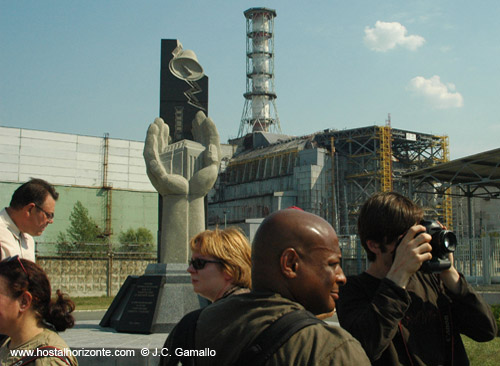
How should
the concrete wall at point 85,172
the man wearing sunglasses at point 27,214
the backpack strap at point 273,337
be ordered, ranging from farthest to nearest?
the concrete wall at point 85,172 → the man wearing sunglasses at point 27,214 → the backpack strap at point 273,337

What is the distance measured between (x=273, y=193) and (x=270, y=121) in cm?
1976

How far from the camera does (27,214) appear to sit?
4.12 metres

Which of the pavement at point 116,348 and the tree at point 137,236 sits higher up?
the tree at point 137,236

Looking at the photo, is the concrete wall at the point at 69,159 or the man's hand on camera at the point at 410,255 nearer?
the man's hand on camera at the point at 410,255

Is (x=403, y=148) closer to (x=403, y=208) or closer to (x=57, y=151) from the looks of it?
(x=57, y=151)

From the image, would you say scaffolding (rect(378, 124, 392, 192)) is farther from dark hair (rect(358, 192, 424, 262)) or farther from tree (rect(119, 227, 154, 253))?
dark hair (rect(358, 192, 424, 262))

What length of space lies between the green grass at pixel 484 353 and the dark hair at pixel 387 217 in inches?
238

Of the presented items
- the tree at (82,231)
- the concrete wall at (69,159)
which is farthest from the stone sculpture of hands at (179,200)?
the concrete wall at (69,159)

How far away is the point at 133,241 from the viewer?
4456 cm

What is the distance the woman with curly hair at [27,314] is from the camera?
9.50ft

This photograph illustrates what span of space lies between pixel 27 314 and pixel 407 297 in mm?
1921

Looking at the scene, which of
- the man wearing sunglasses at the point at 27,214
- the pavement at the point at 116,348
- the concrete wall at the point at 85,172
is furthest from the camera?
the concrete wall at the point at 85,172

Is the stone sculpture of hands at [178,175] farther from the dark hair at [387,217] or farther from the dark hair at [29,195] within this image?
the dark hair at [387,217]

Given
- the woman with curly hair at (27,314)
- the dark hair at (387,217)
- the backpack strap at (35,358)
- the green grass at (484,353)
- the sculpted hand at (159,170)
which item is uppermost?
the sculpted hand at (159,170)
